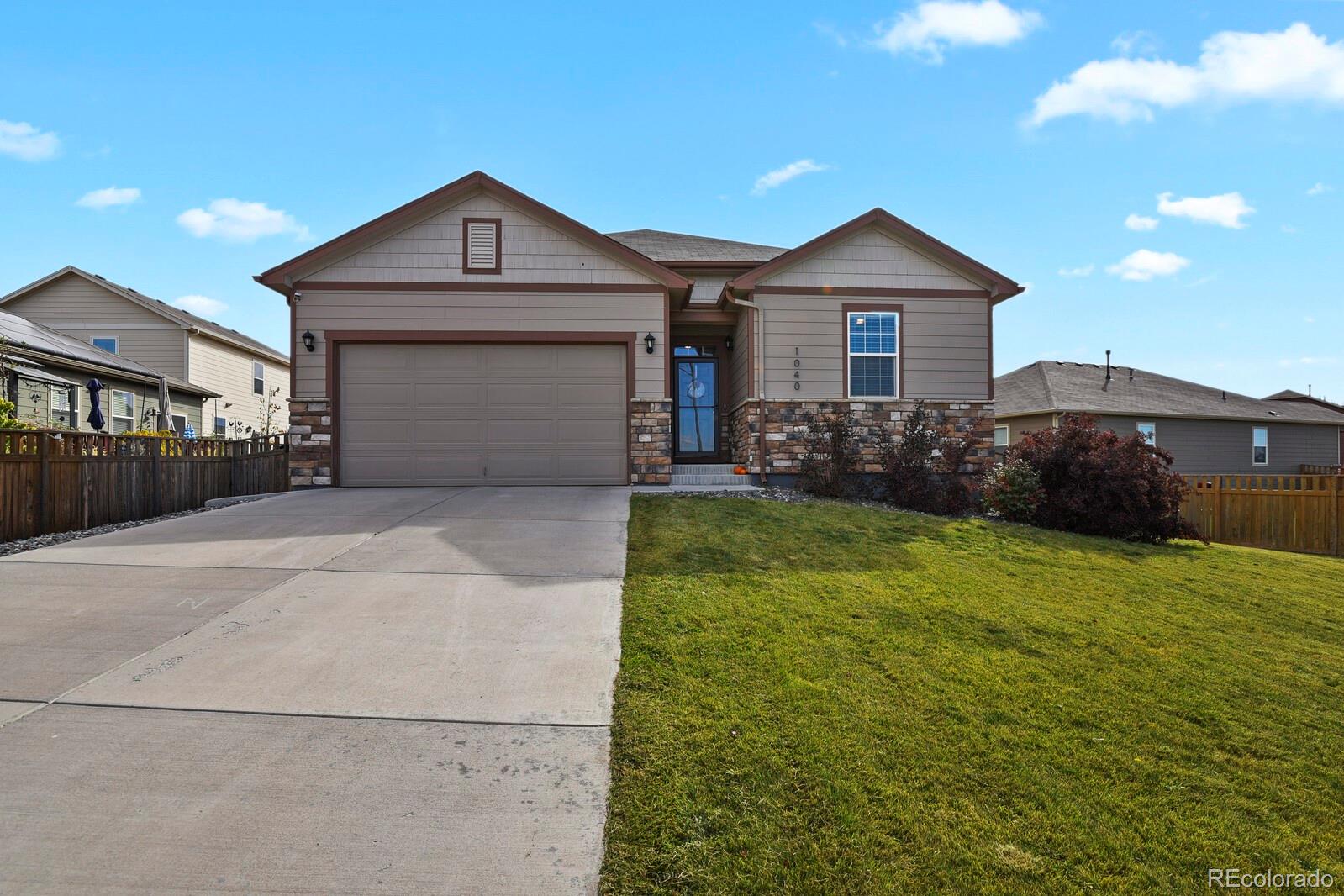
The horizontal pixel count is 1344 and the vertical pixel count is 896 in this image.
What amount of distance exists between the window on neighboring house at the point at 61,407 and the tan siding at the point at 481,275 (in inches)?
367

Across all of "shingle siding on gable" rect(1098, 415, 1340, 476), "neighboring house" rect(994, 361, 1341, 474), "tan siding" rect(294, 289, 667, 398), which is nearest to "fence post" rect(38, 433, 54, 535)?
"tan siding" rect(294, 289, 667, 398)

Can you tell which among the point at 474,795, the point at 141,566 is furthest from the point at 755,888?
the point at 141,566

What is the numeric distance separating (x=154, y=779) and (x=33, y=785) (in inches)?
17.6

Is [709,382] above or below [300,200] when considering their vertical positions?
below

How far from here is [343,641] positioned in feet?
13.8

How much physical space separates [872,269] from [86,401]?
18589 mm

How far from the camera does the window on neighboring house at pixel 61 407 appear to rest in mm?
15586

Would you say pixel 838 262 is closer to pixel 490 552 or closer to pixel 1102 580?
pixel 1102 580

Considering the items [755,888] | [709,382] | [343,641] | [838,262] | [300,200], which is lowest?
[755,888]

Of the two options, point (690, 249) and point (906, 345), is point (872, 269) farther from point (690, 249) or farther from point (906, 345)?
point (690, 249)

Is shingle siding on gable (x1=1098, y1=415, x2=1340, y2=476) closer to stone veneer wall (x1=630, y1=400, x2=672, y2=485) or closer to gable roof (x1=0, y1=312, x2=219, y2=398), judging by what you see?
stone veneer wall (x1=630, y1=400, x2=672, y2=485)

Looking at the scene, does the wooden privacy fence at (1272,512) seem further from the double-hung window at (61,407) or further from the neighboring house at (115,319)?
the double-hung window at (61,407)

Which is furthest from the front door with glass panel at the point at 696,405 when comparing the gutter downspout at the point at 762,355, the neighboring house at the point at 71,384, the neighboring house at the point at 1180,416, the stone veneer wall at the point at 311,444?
the neighboring house at the point at 71,384

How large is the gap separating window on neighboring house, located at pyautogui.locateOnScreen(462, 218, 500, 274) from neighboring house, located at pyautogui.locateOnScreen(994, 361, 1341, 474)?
1554cm
